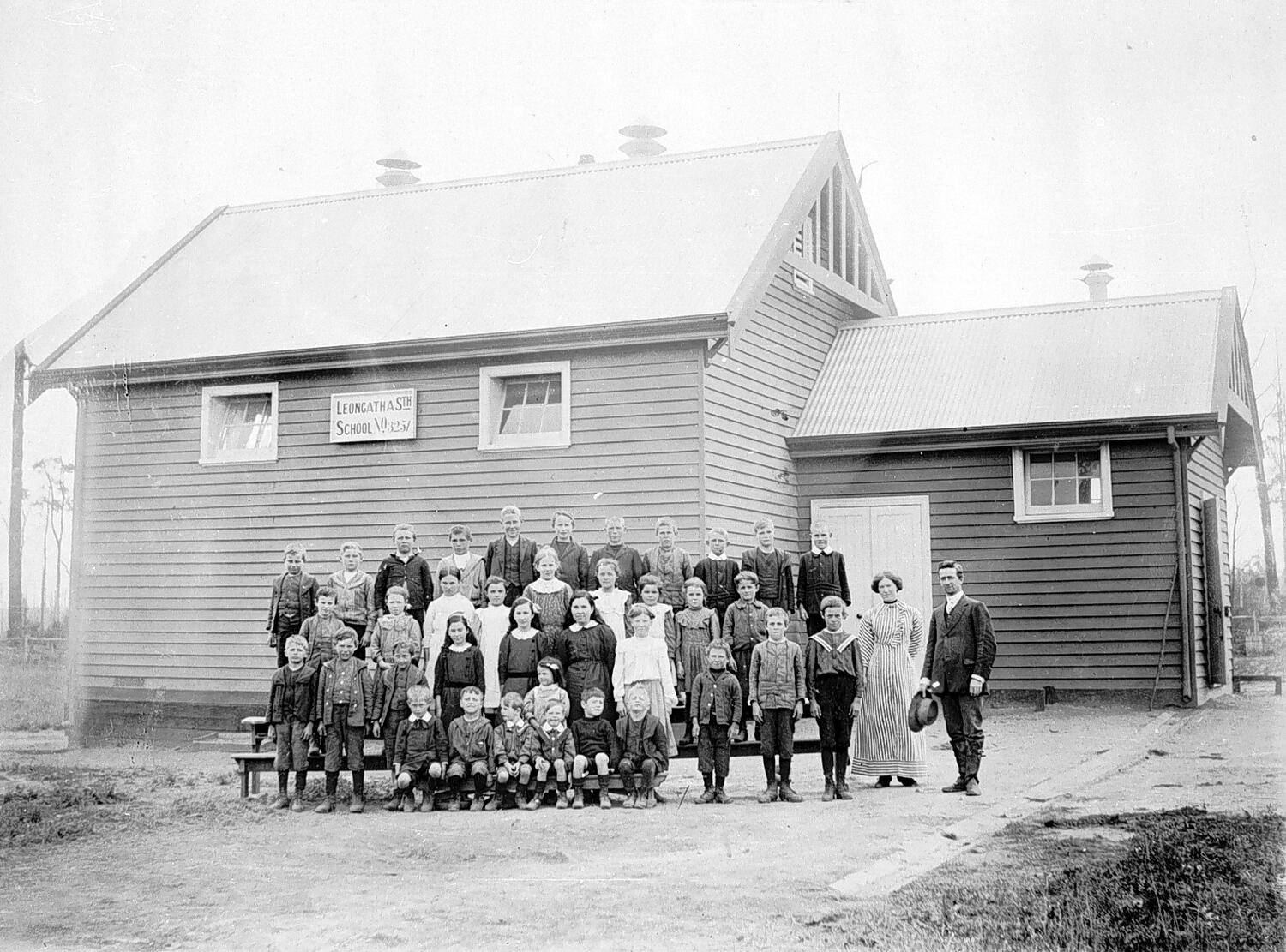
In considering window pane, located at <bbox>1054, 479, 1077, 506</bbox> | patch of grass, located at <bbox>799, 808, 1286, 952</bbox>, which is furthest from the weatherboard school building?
patch of grass, located at <bbox>799, 808, 1286, 952</bbox>

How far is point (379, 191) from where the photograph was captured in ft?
59.0

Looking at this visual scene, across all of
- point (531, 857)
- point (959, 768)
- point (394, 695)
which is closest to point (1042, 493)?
point (959, 768)

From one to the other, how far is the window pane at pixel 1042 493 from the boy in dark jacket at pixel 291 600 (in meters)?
8.18

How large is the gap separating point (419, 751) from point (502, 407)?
5.18 meters

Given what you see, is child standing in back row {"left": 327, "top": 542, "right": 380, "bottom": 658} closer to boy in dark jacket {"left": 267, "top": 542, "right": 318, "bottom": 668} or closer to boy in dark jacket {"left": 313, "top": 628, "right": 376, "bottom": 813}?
boy in dark jacket {"left": 267, "top": 542, "right": 318, "bottom": 668}

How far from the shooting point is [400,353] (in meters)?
14.0

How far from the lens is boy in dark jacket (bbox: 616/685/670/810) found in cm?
960

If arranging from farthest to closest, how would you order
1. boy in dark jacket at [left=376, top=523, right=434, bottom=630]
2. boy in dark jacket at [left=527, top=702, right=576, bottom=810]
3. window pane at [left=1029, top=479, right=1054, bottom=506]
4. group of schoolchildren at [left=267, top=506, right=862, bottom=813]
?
window pane at [left=1029, top=479, right=1054, bottom=506] < boy in dark jacket at [left=376, top=523, right=434, bottom=630] < group of schoolchildren at [left=267, top=506, right=862, bottom=813] < boy in dark jacket at [left=527, top=702, right=576, bottom=810]

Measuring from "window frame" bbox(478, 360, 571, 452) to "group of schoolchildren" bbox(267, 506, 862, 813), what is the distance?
2578mm

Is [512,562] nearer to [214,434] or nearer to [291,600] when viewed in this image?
[291,600]

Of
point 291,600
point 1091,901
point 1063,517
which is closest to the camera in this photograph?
point 1091,901

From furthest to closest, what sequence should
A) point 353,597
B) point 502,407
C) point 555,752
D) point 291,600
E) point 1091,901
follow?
1. point 502,407
2. point 291,600
3. point 353,597
4. point 555,752
5. point 1091,901

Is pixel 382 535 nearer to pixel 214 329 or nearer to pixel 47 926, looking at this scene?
pixel 214 329

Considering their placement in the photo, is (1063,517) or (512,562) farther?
(1063,517)
